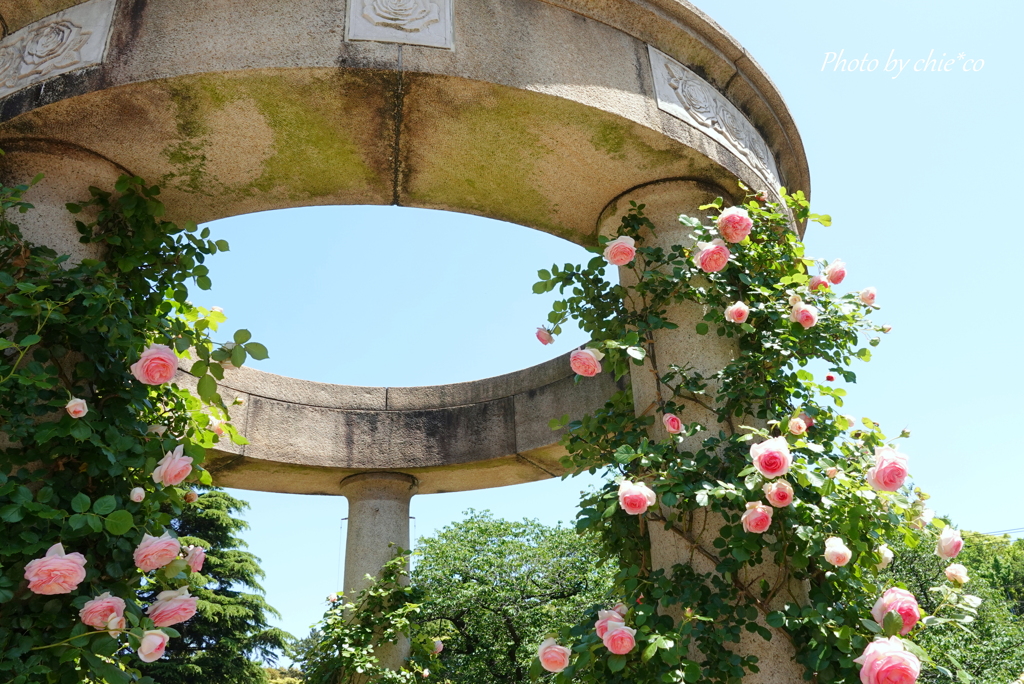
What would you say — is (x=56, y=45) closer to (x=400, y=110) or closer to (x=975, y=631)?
(x=400, y=110)

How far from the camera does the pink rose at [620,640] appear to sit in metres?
2.65

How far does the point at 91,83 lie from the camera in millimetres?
3131

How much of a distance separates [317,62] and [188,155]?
901 mm

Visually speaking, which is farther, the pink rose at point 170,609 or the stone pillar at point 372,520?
the stone pillar at point 372,520

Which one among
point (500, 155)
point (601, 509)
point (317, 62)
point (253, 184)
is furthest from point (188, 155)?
point (601, 509)

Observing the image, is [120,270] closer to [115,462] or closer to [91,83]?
[91,83]

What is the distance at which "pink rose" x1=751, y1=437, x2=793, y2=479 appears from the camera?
2.62 metres

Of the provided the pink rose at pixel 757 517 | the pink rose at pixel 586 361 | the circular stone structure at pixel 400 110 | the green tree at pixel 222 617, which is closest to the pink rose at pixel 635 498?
the pink rose at pixel 757 517

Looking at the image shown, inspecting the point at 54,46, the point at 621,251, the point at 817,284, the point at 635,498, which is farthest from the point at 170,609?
the point at 817,284

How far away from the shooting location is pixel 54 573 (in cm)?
240

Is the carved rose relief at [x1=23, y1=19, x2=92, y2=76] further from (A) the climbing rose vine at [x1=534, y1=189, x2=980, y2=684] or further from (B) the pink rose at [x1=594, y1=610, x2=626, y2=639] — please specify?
(B) the pink rose at [x1=594, y1=610, x2=626, y2=639]

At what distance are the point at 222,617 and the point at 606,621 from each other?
62.0 ft

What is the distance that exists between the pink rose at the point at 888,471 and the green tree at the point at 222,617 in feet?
55.3

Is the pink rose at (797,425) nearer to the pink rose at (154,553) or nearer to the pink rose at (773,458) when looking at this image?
the pink rose at (773,458)
